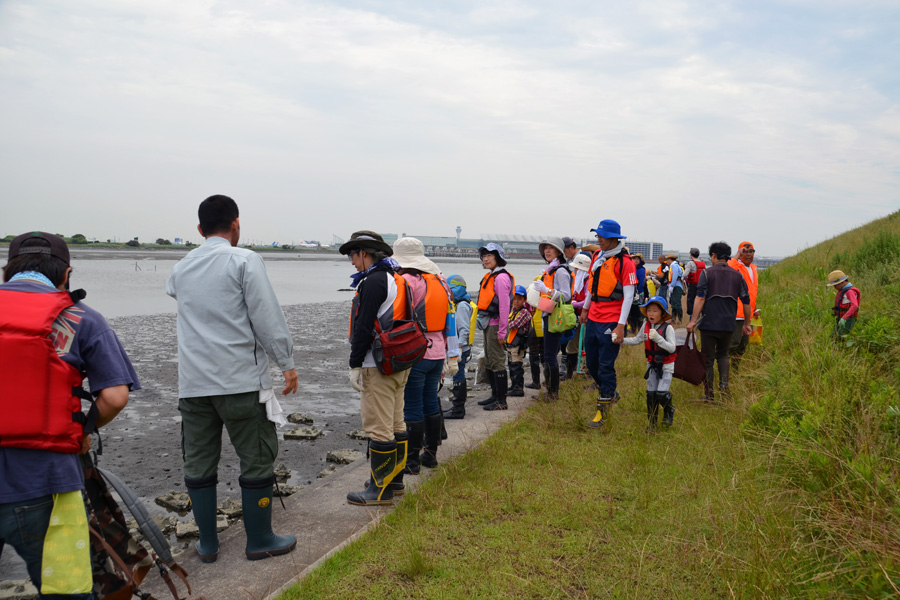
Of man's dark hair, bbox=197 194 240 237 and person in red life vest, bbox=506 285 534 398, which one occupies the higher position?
man's dark hair, bbox=197 194 240 237

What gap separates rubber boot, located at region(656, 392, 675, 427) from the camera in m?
6.30

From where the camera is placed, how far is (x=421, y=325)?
495cm

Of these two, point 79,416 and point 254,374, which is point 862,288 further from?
point 79,416

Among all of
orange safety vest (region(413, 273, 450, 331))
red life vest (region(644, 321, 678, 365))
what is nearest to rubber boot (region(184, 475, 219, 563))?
orange safety vest (region(413, 273, 450, 331))

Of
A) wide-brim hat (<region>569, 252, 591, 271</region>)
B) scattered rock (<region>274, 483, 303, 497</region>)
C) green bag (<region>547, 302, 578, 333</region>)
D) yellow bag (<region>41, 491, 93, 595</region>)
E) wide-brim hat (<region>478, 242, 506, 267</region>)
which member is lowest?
scattered rock (<region>274, 483, 303, 497</region>)

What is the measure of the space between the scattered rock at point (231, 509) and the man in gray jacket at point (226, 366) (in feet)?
3.35

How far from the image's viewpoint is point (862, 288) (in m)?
10.1

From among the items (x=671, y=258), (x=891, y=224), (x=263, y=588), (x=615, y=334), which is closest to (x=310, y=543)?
(x=263, y=588)

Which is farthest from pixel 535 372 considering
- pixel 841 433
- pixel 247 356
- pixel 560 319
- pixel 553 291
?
pixel 247 356

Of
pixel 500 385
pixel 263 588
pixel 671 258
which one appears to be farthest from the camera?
pixel 671 258

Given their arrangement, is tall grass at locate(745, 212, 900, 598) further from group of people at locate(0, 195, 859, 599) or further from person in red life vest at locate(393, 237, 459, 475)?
person in red life vest at locate(393, 237, 459, 475)

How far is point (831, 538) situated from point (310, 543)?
3.13 metres

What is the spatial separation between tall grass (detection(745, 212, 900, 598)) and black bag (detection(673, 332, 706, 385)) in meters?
0.72

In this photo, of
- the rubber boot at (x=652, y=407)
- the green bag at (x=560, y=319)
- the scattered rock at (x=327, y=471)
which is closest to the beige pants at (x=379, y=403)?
the scattered rock at (x=327, y=471)
